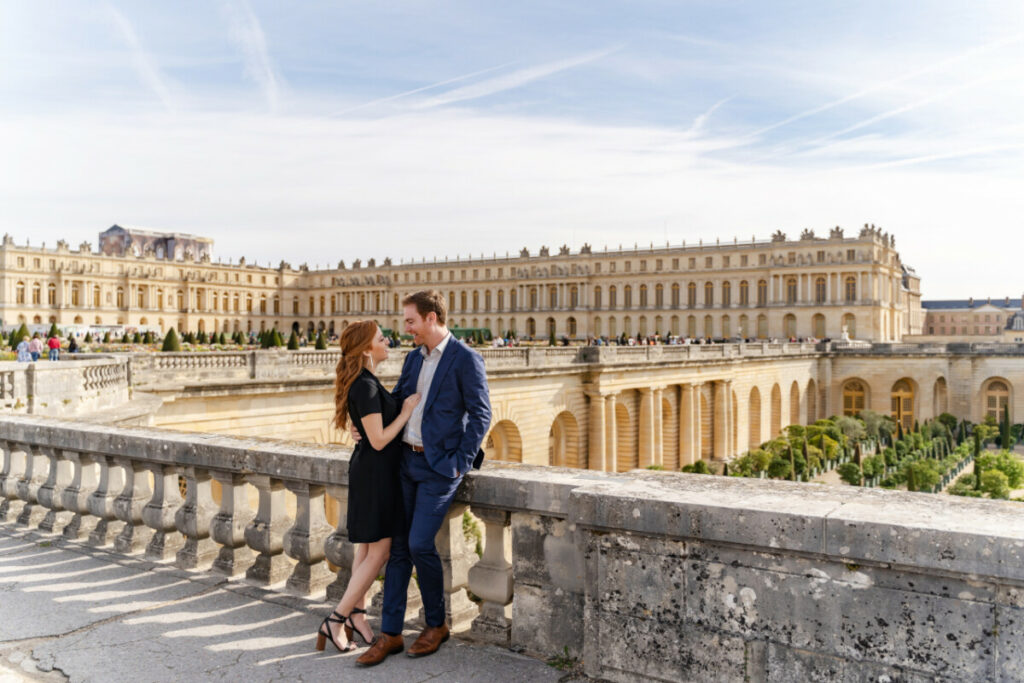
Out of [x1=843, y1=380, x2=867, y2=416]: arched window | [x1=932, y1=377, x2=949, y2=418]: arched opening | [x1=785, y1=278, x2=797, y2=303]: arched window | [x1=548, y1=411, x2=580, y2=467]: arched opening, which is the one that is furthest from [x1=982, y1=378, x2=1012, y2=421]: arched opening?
[x1=548, y1=411, x2=580, y2=467]: arched opening

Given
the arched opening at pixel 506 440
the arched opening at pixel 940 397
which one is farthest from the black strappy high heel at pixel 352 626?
the arched opening at pixel 940 397

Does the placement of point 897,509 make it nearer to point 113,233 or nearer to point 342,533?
point 342,533

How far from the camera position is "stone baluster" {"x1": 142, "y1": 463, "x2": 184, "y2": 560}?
5.21 metres

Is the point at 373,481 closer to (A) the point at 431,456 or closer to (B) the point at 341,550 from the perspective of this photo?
(A) the point at 431,456

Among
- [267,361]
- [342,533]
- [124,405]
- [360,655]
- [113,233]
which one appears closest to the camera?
[360,655]

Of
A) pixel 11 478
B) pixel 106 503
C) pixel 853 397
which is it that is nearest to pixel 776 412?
pixel 853 397

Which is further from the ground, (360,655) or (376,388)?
(376,388)

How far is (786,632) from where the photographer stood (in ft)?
9.89

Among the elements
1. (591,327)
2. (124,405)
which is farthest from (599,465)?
(591,327)

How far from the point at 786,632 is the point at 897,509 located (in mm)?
614

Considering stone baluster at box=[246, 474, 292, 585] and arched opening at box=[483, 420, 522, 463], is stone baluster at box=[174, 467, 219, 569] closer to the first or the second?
stone baluster at box=[246, 474, 292, 585]

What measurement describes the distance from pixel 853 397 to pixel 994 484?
34.9m

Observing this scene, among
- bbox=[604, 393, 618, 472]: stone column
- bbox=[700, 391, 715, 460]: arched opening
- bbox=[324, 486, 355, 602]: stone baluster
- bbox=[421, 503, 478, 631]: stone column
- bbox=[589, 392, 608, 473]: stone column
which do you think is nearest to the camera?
bbox=[421, 503, 478, 631]: stone column

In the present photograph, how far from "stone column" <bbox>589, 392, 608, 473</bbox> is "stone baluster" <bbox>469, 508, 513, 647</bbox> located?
28337 millimetres
